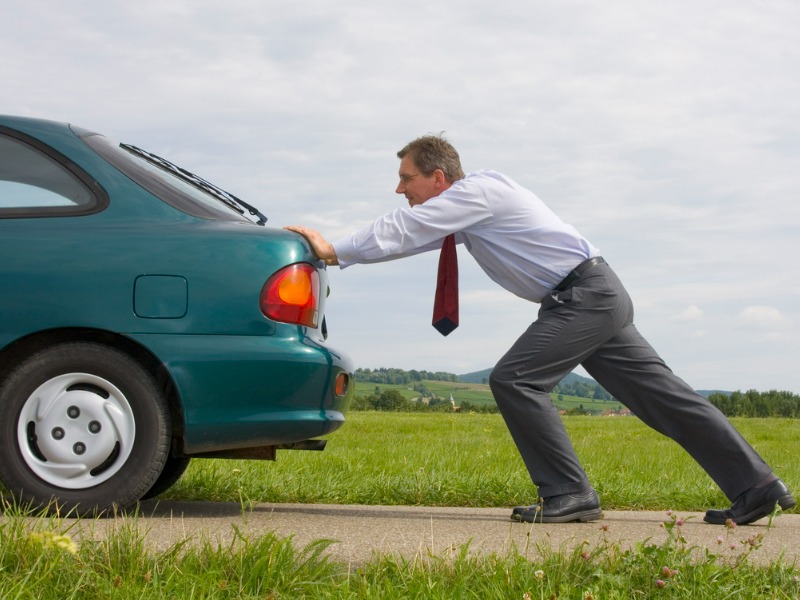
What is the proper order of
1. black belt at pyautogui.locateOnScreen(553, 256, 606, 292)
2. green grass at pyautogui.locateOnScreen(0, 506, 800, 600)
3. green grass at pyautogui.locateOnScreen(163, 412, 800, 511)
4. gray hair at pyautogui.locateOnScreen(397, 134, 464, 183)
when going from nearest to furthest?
green grass at pyautogui.locateOnScreen(0, 506, 800, 600)
black belt at pyautogui.locateOnScreen(553, 256, 606, 292)
gray hair at pyautogui.locateOnScreen(397, 134, 464, 183)
green grass at pyautogui.locateOnScreen(163, 412, 800, 511)

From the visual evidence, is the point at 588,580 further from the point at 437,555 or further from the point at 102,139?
the point at 102,139

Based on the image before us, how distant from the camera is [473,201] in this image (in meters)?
4.92

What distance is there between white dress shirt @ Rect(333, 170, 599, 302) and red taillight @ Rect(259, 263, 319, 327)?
38cm

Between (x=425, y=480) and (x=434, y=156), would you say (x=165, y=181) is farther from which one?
(x=425, y=480)

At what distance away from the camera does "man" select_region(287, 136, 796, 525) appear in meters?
4.83

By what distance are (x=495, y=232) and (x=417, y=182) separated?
514mm

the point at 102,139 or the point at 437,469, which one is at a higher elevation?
the point at 102,139

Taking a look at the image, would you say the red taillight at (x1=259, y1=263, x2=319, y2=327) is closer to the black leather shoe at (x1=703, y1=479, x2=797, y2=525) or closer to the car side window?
the car side window

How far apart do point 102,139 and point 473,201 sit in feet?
5.76

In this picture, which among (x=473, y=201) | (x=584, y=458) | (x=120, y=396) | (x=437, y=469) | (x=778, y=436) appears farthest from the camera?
(x=778, y=436)

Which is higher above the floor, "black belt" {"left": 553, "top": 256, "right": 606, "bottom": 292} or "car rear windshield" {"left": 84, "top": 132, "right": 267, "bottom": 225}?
"car rear windshield" {"left": 84, "top": 132, "right": 267, "bottom": 225}

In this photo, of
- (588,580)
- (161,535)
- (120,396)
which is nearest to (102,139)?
(120,396)

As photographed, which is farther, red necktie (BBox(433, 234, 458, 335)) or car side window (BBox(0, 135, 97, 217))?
red necktie (BBox(433, 234, 458, 335))

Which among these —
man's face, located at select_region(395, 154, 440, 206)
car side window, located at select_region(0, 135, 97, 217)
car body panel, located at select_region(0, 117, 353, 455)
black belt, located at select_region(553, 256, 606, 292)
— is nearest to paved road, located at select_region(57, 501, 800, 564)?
car body panel, located at select_region(0, 117, 353, 455)
